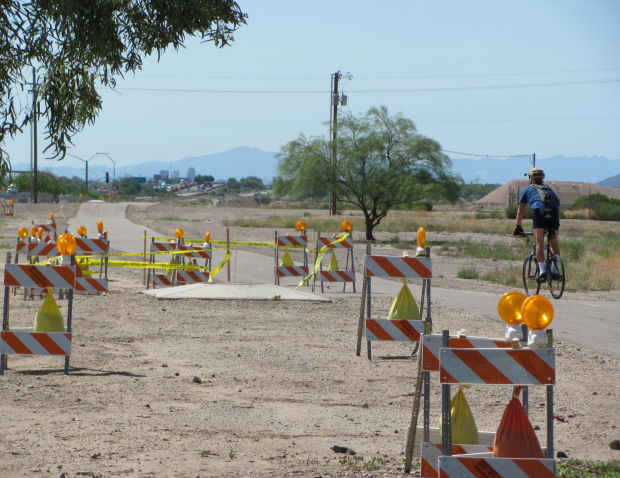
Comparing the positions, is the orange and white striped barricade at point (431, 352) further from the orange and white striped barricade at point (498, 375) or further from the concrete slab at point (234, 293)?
the concrete slab at point (234, 293)

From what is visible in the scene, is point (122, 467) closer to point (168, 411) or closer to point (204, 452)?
point (204, 452)

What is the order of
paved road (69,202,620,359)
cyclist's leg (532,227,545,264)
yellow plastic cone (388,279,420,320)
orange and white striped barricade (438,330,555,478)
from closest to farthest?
orange and white striped barricade (438,330,555,478), yellow plastic cone (388,279,420,320), paved road (69,202,620,359), cyclist's leg (532,227,545,264)

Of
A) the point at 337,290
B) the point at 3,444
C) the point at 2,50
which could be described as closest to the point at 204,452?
the point at 3,444

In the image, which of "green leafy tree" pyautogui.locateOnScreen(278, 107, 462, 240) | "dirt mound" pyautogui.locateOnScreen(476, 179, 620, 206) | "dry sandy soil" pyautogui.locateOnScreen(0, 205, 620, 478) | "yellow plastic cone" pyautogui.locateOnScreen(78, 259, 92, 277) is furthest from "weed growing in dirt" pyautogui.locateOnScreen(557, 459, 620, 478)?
"dirt mound" pyautogui.locateOnScreen(476, 179, 620, 206)

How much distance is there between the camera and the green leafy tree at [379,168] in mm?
49219

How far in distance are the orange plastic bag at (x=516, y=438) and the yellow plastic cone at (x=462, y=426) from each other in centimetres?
72

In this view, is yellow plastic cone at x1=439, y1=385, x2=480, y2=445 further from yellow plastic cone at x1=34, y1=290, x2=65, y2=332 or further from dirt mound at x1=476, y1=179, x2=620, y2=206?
dirt mound at x1=476, y1=179, x2=620, y2=206

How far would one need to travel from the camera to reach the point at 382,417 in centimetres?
889

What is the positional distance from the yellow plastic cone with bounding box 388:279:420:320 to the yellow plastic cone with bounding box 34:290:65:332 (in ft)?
12.3

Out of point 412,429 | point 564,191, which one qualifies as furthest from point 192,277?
point 564,191

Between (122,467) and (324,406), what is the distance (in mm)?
2782

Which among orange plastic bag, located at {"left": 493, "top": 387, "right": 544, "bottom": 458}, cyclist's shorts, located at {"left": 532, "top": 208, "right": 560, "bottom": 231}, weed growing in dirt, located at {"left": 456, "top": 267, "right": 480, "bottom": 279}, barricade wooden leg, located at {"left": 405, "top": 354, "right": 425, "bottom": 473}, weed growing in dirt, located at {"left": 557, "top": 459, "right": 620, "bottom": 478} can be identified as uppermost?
cyclist's shorts, located at {"left": 532, "top": 208, "right": 560, "bottom": 231}

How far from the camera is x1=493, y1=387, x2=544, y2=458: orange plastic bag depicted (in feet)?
18.2

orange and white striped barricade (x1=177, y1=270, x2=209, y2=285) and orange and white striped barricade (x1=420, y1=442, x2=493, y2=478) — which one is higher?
orange and white striped barricade (x1=420, y1=442, x2=493, y2=478)
